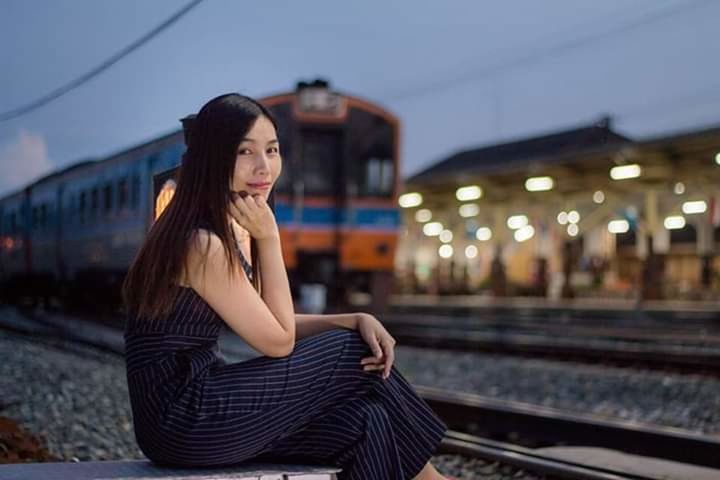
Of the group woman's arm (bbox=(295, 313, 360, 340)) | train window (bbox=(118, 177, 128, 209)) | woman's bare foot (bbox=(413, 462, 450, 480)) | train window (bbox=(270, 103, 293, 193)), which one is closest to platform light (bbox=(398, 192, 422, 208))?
train window (bbox=(270, 103, 293, 193))

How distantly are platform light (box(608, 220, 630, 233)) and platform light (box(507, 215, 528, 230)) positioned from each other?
7.04 ft

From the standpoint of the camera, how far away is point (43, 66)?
12.2 feet

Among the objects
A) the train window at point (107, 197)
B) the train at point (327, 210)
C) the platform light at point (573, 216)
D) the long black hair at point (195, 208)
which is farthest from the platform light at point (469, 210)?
the long black hair at point (195, 208)

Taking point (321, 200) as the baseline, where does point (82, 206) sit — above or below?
below

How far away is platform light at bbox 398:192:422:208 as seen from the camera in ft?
69.5

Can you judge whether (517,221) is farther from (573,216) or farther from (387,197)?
(387,197)

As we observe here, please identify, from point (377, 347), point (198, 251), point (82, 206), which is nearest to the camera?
point (198, 251)

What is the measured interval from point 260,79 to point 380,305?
379 inches

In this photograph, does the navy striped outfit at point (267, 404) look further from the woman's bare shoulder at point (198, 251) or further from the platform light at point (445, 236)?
the platform light at point (445, 236)

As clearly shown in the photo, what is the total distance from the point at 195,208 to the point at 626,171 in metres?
16.0

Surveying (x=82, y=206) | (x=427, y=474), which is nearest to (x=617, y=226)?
(x=82, y=206)

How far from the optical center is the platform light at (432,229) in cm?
2748

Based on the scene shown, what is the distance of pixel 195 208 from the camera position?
6.69 feet

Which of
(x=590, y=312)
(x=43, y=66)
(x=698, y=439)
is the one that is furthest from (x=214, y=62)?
(x=590, y=312)
